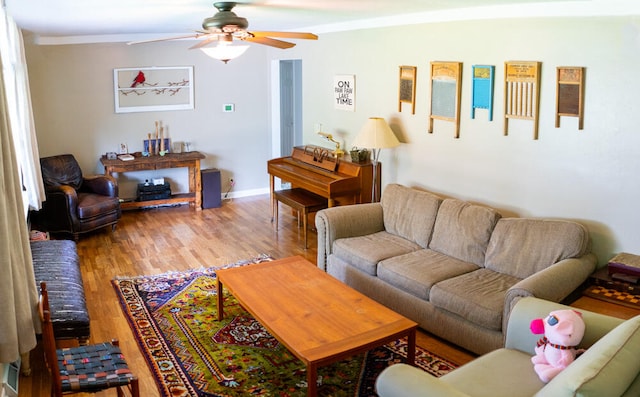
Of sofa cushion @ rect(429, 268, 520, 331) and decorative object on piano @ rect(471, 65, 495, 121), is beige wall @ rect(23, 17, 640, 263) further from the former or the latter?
sofa cushion @ rect(429, 268, 520, 331)

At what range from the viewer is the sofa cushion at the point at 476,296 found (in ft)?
12.3

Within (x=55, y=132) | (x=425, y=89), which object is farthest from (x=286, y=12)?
(x=55, y=132)

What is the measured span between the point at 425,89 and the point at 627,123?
1897 millimetres

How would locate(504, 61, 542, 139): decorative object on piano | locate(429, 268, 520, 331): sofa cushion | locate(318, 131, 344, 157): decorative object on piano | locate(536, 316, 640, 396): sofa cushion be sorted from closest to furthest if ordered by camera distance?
locate(536, 316, 640, 396): sofa cushion < locate(429, 268, 520, 331): sofa cushion < locate(504, 61, 542, 139): decorative object on piano < locate(318, 131, 344, 157): decorative object on piano

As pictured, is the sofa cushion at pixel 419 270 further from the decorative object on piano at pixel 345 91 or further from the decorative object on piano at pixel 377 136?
the decorative object on piano at pixel 345 91

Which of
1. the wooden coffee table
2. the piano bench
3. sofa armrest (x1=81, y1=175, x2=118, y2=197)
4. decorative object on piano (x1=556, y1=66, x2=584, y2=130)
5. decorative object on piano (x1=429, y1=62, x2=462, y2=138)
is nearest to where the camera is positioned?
the wooden coffee table

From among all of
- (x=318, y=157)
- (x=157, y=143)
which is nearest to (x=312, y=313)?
(x=318, y=157)

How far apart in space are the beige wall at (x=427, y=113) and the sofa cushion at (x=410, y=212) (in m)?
0.38

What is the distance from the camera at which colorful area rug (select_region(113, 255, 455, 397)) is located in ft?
11.9

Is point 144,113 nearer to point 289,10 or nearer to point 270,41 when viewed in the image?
point 289,10

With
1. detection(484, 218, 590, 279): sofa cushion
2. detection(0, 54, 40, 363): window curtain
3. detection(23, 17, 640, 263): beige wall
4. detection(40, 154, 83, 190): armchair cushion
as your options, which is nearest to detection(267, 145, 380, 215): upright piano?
detection(23, 17, 640, 263): beige wall

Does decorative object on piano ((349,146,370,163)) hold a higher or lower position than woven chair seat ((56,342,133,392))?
higher

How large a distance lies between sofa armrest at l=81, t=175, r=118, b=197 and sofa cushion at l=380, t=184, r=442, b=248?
320cm

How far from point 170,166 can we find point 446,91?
3759 millimetres
